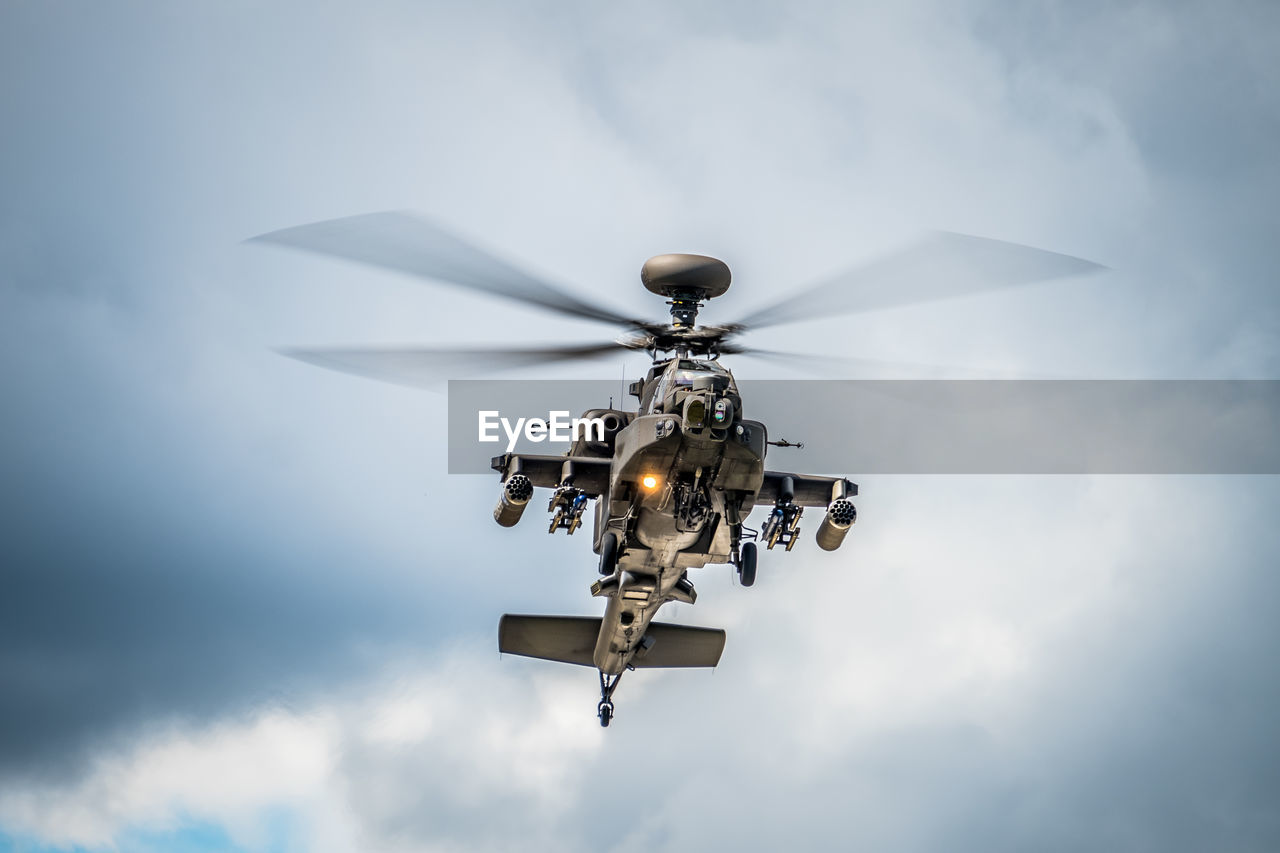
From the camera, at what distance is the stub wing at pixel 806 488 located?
92.4 ft

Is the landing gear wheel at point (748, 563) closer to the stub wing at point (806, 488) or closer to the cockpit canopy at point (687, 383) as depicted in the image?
the stub wing at point (806, 488)

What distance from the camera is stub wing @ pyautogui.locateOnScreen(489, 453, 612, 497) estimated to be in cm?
2764

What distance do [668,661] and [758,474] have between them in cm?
1051

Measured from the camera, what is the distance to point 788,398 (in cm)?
3269

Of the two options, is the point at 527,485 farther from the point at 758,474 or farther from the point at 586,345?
the point at 758,474

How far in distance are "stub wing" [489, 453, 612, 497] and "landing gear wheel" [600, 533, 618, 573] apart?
1.03m

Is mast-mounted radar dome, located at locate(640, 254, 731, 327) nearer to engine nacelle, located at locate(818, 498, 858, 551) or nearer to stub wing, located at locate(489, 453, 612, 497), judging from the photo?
stub wing, located at locate(489, 453, 612, 497)

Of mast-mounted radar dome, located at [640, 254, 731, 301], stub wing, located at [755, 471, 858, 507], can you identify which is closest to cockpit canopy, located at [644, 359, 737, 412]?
mast-mounted radar dome, located at [640, 254, 731, 301]

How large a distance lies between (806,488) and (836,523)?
1.02m

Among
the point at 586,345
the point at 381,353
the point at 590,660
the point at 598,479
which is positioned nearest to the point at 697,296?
the point at 586,345

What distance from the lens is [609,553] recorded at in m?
27.1

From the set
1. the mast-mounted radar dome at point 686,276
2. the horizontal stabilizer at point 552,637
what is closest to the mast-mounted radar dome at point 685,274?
the mast-mounted radar dome at point 686,276

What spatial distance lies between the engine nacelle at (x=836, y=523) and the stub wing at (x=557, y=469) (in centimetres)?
449

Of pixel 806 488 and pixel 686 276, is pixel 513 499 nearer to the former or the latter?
pixel 686 276
